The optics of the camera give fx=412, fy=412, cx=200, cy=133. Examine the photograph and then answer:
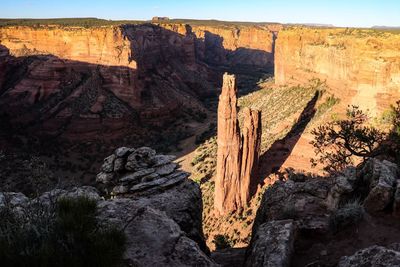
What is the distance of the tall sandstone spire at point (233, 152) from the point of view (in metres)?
31.0

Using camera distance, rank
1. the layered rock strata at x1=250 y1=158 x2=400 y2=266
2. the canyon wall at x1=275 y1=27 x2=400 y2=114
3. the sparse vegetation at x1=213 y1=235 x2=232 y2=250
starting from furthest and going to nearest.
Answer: the canyon wall at x1=275 y1=27 x2=400 y2=114 → the sparse vegetation at x1=213 y1=235 x2=232 y2=250 → the layered rock strata at x1=250 y1=158 x2=400 y2=266

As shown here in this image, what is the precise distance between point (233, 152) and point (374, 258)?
77.1 ft

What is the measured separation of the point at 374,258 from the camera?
7855 mm

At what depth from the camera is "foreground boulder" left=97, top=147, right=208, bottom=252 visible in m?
12.8

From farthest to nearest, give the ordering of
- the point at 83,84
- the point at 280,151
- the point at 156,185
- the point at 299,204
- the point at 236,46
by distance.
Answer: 1. the point at 236,46
2. the point at 83,84
3. the point at 280,151
4. the point at 156,185
5. the point at 299,204

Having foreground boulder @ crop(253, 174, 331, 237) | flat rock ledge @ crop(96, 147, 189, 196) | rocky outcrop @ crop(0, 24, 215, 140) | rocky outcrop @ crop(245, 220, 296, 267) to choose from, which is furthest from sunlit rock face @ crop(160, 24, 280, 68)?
rocky outcrop @ crop(245, 220, 296, 267)

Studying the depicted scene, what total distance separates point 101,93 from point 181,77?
29.0 m

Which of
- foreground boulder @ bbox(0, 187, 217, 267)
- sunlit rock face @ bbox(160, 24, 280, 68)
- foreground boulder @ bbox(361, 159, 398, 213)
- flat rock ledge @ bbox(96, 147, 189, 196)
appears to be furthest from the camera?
sunlit rock face @ bbox(160, 24, 280, 68)

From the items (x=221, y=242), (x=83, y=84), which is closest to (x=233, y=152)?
(x=221, y=242)

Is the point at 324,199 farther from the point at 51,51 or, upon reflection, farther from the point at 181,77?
the point at 181,77

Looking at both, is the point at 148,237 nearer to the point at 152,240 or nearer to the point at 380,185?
the point at 152,240

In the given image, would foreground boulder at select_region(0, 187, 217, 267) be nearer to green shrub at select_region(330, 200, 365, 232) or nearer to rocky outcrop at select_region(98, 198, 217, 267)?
rocky outcrop at select_region(98, 198, 217, 267)

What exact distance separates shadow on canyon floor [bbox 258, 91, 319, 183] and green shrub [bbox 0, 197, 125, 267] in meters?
26.9

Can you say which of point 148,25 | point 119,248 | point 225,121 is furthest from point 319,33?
point 119,248
